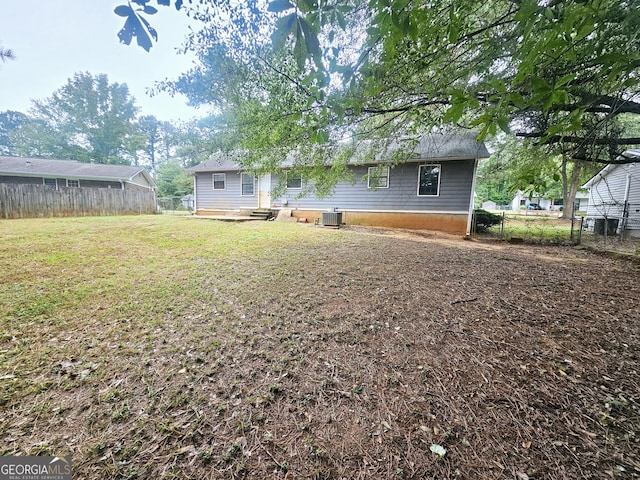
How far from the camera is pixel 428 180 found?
10.8m

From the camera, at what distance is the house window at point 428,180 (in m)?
10.6

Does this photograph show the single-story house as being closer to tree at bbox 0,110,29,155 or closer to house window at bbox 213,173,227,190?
house window at bbox 213,173,227,190

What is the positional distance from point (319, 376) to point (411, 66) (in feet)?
12.8

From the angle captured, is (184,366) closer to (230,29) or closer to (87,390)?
(87,390)

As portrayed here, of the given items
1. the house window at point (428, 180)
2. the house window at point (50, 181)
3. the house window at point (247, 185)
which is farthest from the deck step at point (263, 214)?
the house window at point (50, 181)

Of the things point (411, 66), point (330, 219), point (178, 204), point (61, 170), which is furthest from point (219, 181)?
point (411, 66)

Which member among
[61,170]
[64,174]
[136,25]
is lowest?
[136,25]

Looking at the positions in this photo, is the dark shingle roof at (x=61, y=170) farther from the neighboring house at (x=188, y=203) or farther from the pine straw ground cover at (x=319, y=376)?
the pine straw ground cover at (x=319, y=376)

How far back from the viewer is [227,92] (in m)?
4.55

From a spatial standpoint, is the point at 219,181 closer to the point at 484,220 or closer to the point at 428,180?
the point at 428,180

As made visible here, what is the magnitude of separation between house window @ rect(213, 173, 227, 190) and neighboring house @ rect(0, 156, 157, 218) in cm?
482

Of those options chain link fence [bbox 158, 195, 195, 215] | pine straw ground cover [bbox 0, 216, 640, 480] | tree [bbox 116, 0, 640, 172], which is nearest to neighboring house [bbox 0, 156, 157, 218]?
chain link fence [bbox 158, 195, 195, 215]

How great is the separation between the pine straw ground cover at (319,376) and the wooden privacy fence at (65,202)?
36.8 feet

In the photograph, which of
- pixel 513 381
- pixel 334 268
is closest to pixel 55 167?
pixel 334 268
